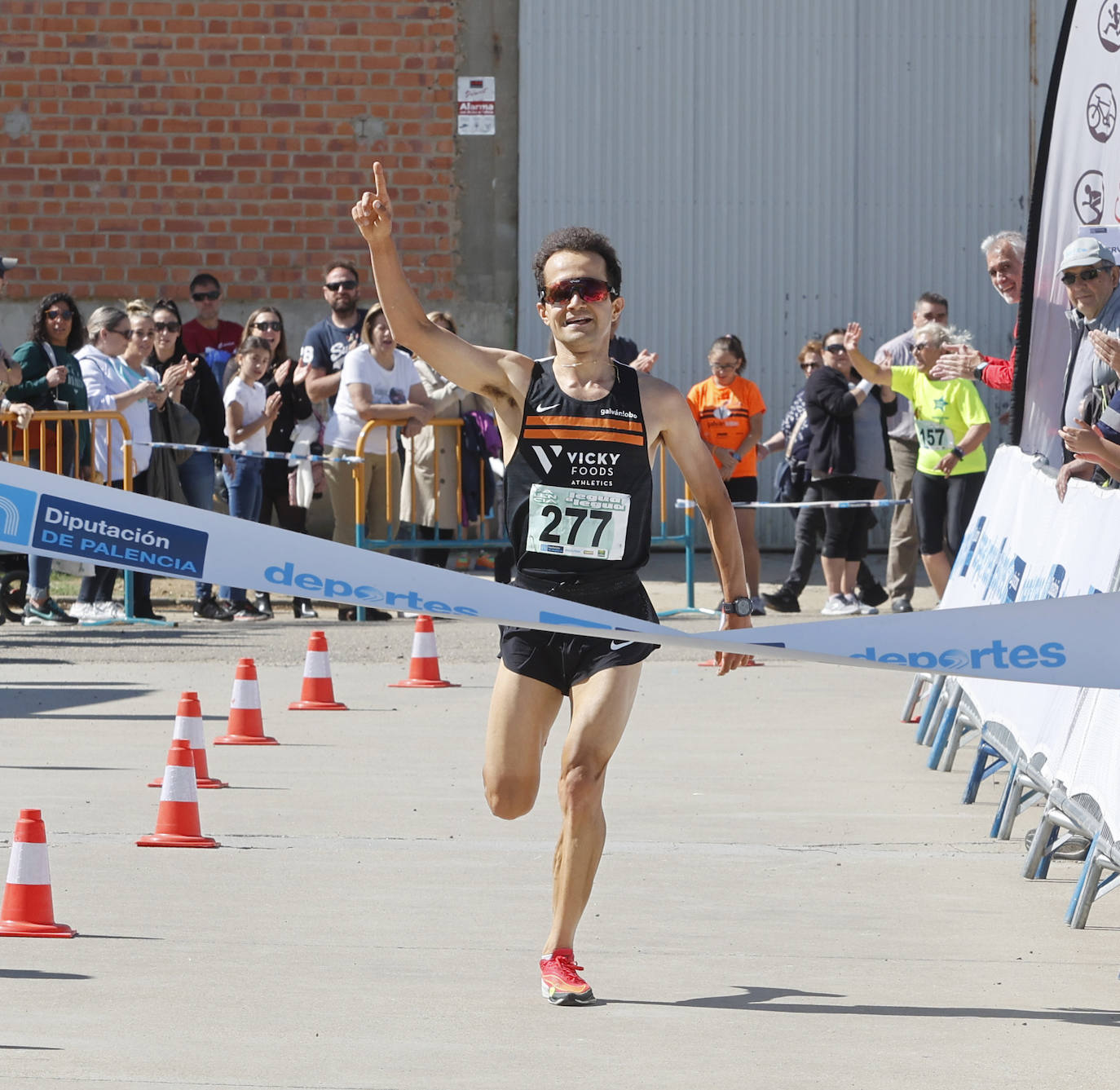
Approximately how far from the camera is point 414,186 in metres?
20.8

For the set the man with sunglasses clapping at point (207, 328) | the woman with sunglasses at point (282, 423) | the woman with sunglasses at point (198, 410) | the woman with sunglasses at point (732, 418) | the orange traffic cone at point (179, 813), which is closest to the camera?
the orange traffic cone at point (179, 813)

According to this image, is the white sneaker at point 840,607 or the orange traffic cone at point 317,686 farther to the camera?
the white sneaker at point 840,607

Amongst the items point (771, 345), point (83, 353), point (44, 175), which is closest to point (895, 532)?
point (771, 345)

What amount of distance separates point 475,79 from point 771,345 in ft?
12.7

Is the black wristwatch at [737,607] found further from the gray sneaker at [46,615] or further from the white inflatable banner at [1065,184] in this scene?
the gray sneaker at [46,615]

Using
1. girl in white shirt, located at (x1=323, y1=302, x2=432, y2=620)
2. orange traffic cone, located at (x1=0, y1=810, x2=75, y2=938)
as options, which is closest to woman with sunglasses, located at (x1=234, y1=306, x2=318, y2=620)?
girl in white shirt, located at (x1=323, y1=302, x2=432, y2=620)

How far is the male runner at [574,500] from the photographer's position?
235 inches

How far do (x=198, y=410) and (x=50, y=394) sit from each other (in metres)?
1.46

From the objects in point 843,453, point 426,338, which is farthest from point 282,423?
point 426,338

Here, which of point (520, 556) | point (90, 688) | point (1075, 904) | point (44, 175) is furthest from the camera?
point (44, 175)

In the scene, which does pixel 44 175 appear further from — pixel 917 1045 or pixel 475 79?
pixel 917 1045

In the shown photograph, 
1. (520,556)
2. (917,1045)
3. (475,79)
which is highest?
(475,79)

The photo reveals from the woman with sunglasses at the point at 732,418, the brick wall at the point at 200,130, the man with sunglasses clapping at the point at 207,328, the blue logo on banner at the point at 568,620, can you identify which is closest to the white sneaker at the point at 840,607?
the woman with sunglasses at the point at 732,418

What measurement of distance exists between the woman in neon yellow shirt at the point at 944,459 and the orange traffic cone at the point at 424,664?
10.6ft
